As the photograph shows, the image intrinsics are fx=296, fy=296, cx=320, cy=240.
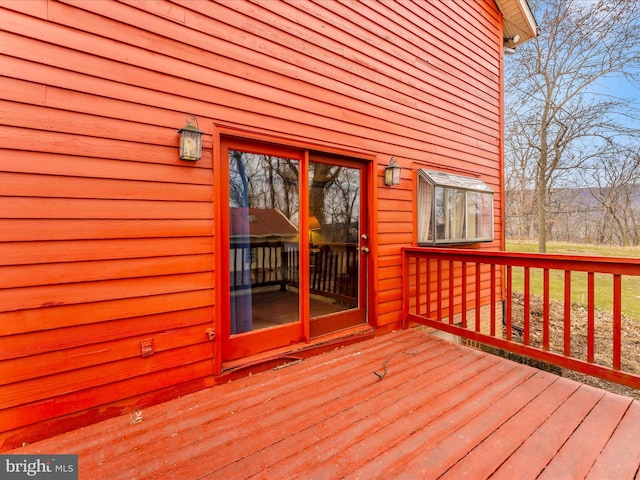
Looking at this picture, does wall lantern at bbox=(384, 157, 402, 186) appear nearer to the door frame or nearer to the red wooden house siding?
the door frame

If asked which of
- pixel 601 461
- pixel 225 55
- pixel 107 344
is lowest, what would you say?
pixel 601 461

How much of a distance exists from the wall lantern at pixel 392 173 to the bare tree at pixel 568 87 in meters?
8.17

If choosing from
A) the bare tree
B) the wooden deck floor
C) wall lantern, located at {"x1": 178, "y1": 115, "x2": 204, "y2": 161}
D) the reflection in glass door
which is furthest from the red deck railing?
the bare tree

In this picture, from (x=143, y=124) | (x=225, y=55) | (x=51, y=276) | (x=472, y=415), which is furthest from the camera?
(x=225, y=55)

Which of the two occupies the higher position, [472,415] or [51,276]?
[51,276]

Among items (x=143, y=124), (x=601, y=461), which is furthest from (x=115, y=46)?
(x=601, y=461)

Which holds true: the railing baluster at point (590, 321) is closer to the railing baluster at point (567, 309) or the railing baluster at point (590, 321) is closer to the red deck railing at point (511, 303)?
the red deck railing at point (511, 303)

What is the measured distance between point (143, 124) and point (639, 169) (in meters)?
12.4

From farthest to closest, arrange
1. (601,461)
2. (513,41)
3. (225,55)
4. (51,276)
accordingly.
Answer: (513,41)
(225,55)
(51,276)
(601,461)

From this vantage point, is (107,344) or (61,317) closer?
(61,317)

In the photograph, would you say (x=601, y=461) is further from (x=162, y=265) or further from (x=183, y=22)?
(x=183, y=22)

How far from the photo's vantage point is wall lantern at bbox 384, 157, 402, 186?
340 centimetres

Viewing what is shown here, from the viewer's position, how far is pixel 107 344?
192 centimetres

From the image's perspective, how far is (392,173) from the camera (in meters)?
3.40
